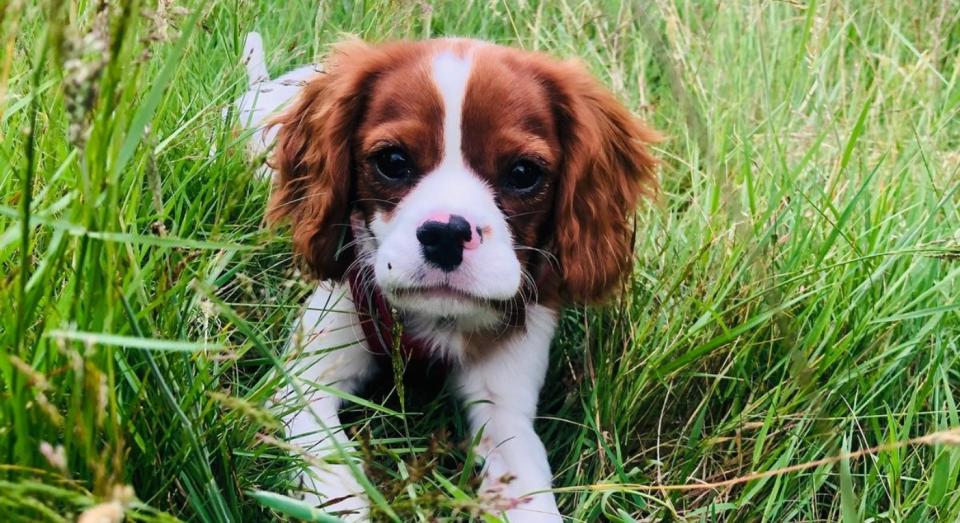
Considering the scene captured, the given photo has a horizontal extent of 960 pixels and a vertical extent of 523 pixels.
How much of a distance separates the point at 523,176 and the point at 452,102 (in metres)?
0.24

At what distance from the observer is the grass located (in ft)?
4.19

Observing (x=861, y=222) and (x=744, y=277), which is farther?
(x=861, y=222)

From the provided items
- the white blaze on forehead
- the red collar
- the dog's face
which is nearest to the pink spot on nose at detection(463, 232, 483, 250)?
the dog's face

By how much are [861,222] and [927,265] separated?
263 millimetres

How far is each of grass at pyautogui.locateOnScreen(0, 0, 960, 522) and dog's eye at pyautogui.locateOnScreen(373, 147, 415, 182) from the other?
33 centimetres

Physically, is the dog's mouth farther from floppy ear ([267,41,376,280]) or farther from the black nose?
floppy ear ([267,41,376,280])

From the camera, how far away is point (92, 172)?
47.1 inches

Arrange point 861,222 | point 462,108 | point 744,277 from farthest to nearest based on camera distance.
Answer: point 861,222, point 744,277, point 462,108

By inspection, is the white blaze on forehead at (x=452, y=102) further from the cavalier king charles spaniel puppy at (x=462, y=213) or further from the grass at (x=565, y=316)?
the grass at (x=565, y=316)

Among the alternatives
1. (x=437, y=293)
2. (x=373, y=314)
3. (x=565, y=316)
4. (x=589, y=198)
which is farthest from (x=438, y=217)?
(x=565, y=316)

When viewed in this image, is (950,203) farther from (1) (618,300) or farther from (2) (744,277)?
(1) (618,300)

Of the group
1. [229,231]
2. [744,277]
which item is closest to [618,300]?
[744,277]

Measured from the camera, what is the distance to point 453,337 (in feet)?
7.83

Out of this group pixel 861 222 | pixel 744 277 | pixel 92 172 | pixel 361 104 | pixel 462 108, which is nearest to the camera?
pixel 92 172
